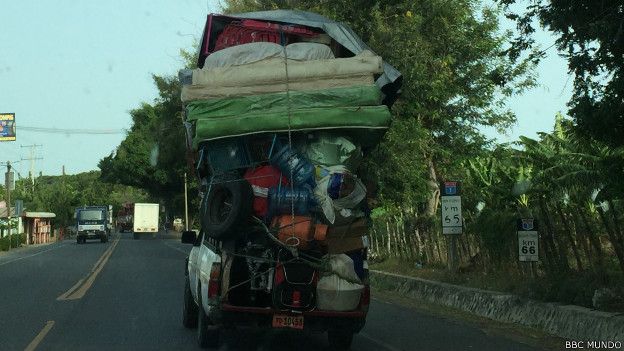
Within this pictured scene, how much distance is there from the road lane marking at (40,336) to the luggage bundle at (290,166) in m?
2.79

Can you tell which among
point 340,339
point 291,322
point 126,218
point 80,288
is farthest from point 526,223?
point 126,218

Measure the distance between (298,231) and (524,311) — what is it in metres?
5.47

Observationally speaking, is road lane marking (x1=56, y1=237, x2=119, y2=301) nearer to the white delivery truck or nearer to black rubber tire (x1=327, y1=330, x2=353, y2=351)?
black rubber tire (x1=327, y1=330, x2=353, y2=351)

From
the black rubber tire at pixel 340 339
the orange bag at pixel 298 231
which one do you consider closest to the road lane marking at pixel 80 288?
the black rubber tire at pixel 340 339

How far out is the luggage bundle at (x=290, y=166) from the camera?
9.27 m

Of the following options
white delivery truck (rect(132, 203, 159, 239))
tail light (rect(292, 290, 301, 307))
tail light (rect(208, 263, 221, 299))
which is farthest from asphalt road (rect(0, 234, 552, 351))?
white delivery truck (rect(132, 203, 159, 239))

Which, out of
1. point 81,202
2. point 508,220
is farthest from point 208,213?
point 81,202

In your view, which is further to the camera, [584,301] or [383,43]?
[383,43]

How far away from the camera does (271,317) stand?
931cm

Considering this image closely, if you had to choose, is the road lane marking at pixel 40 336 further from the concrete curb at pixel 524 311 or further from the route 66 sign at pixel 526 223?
the route 66 sign at pixel 526 223

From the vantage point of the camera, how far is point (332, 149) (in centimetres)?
966

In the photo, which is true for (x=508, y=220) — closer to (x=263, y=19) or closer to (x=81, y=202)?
(x=263, y=19)

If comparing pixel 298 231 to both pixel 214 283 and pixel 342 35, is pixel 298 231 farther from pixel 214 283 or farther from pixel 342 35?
pixel 342 35

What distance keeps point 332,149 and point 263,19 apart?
8.83ft
